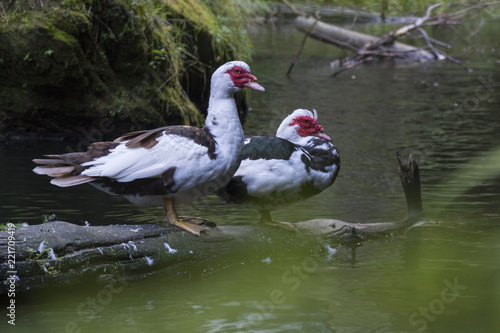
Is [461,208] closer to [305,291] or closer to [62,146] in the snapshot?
[305,291]

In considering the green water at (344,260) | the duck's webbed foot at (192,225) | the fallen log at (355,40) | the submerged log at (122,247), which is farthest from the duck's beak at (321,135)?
the fallen log at (355,40)

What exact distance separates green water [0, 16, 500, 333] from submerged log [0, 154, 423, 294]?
0.19 feet

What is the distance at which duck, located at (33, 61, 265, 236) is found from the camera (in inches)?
179

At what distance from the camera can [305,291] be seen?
15.1ft

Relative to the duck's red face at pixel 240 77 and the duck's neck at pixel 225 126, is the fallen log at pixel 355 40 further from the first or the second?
the duck's neck at pixel 225 126

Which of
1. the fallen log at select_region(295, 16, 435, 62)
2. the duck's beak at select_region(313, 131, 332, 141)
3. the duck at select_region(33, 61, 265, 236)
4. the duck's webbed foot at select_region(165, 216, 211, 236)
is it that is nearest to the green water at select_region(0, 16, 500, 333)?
the duck's webbed foot at select_region(165, 216, 211, 236)

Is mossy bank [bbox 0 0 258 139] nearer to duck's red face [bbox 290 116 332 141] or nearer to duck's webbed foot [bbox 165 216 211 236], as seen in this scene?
duck's red face [bbox 290 116 332 141]

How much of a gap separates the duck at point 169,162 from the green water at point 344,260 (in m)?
0.51

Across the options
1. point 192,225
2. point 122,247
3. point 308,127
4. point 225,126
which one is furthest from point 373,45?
point 122,247

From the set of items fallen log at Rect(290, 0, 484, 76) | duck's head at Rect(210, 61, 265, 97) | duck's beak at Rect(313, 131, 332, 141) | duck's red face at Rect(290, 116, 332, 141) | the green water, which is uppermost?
fallen log at Rect(290, 0, 484, 76)

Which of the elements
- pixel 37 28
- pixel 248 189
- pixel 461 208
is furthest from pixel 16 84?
pixel 461 208

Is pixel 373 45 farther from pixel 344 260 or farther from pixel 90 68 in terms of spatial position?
pixel 344 260

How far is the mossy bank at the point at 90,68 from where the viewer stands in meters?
8.80

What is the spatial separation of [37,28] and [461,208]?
5515 millimetres
